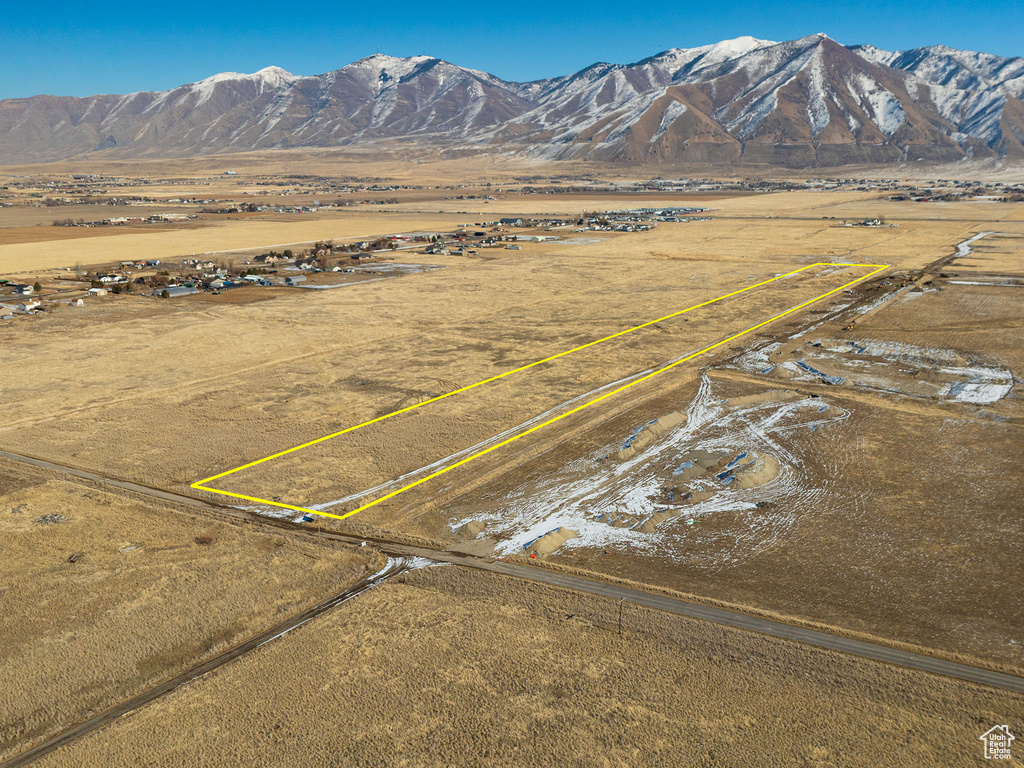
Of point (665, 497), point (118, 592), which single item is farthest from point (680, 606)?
point (118, 592)

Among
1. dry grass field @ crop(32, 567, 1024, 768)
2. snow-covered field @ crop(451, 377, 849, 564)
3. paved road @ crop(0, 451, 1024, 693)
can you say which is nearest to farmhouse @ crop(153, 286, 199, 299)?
paved road @ crop(0, 451, 1024, 693)

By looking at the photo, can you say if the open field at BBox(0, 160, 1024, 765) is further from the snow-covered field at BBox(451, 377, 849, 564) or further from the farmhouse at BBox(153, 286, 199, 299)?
the farmhouse at BBox(153, 286, 199, 299)

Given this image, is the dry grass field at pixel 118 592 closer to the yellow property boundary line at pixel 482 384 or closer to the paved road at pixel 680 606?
the paved road at pixel 680 606

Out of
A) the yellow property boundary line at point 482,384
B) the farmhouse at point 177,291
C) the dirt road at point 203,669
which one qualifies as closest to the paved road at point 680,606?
the yellow property boundary line at point 482,384

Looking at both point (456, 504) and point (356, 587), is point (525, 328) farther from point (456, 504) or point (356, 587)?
point (356, 587)

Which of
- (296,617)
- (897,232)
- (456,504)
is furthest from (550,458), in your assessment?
(897,232)

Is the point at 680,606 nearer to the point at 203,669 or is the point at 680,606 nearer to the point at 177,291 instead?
the point at 203,669

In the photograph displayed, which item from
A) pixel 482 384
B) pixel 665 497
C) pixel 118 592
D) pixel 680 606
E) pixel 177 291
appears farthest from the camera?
pixel 177 291

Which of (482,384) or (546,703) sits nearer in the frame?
(546,703)
